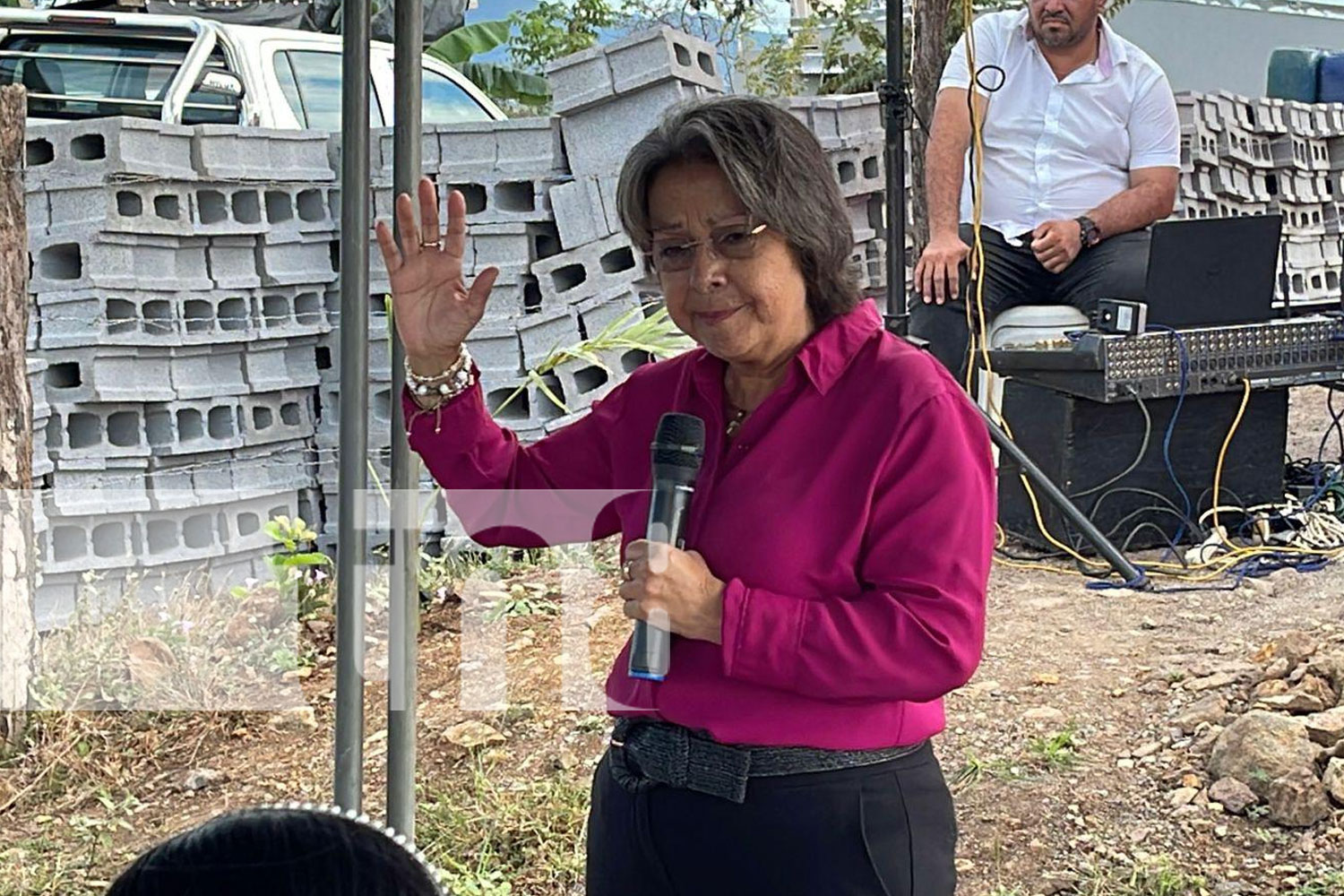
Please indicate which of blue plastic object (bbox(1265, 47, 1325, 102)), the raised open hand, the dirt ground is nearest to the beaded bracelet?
the raised open hand

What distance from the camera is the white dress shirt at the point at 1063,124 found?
5000 millimetres

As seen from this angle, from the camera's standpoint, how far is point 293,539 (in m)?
5.23

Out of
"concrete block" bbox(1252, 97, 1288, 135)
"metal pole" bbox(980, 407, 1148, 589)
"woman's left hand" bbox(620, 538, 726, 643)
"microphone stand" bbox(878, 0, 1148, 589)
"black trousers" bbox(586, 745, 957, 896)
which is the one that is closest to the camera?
"woman's left hand" bbox(620, 538, 726, 643)

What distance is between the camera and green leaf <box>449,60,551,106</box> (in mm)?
11492

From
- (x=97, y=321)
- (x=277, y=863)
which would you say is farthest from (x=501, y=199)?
(x=277, y=863)

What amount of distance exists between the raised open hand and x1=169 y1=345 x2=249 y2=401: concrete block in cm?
399

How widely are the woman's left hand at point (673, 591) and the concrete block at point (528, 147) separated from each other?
460 centimetres

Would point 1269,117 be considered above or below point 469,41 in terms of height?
below

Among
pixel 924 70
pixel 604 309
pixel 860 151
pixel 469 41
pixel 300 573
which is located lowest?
pixel 300 573

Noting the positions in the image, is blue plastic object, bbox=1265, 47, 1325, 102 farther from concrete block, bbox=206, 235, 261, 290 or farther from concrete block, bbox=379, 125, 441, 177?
concrete block, bbox=206, 235, 261, 290

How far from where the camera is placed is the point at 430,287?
1943mm

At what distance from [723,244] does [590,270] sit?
13.9 feet

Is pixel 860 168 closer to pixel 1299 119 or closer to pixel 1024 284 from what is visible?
pixel 1024 284

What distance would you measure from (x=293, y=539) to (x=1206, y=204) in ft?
19.1
